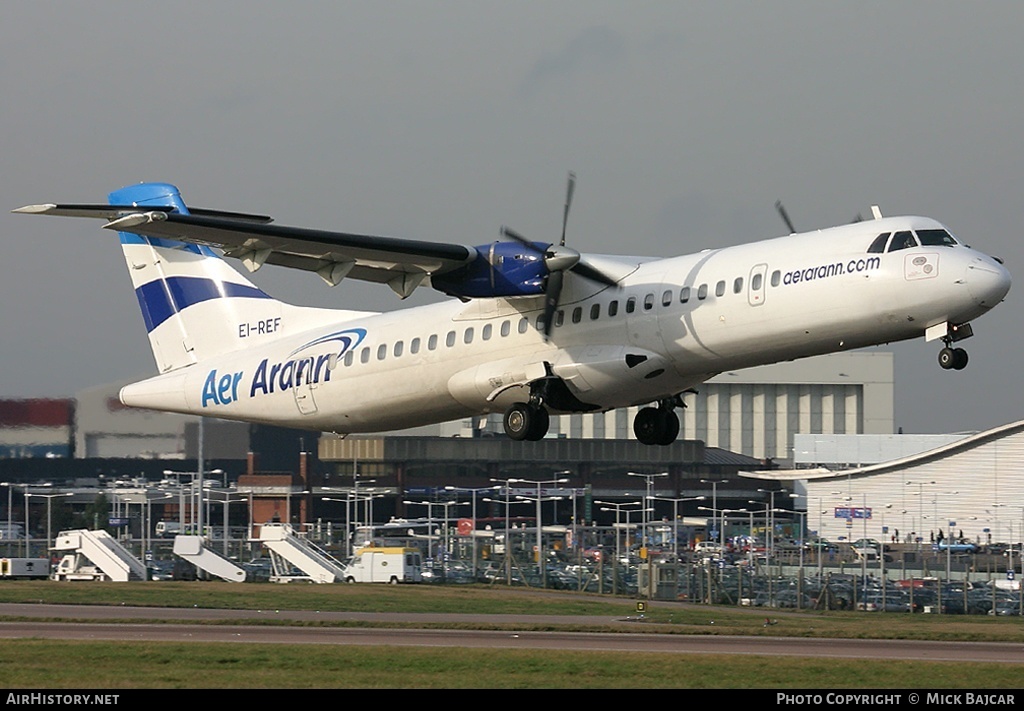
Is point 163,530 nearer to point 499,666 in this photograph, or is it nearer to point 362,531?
point 362,531

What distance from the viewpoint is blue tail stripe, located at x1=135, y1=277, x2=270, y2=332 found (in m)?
29.0

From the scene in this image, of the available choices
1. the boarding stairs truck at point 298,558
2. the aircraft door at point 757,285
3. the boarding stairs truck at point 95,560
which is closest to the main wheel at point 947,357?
the aircraft door at point 757,285

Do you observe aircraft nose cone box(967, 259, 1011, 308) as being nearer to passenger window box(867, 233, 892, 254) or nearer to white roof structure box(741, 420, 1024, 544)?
passenger window box(867, 233, 892, 254)

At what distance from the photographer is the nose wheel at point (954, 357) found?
67.7 feet

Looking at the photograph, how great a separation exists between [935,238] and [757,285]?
2.71 m

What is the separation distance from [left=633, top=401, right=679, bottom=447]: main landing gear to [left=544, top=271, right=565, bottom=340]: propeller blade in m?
3.19

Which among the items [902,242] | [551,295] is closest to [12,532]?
[551,295]

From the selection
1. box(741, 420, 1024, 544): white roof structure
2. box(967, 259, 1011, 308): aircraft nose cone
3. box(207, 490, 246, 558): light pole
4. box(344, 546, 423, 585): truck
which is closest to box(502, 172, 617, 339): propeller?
box(967, 259, 1011, 308): aircraft nose cone

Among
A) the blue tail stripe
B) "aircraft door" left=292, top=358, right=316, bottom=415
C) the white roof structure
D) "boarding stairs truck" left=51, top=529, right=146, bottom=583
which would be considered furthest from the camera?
the white roof structure

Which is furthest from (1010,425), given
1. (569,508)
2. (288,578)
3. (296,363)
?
(296,363)

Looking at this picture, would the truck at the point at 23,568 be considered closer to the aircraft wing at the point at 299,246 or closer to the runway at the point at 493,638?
the runway at the point at 493,638

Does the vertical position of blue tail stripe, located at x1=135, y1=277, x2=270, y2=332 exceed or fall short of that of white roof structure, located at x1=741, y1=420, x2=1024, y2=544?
it exceeds it

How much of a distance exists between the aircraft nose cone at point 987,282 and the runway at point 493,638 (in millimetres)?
5322

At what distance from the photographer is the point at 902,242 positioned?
20547mm
